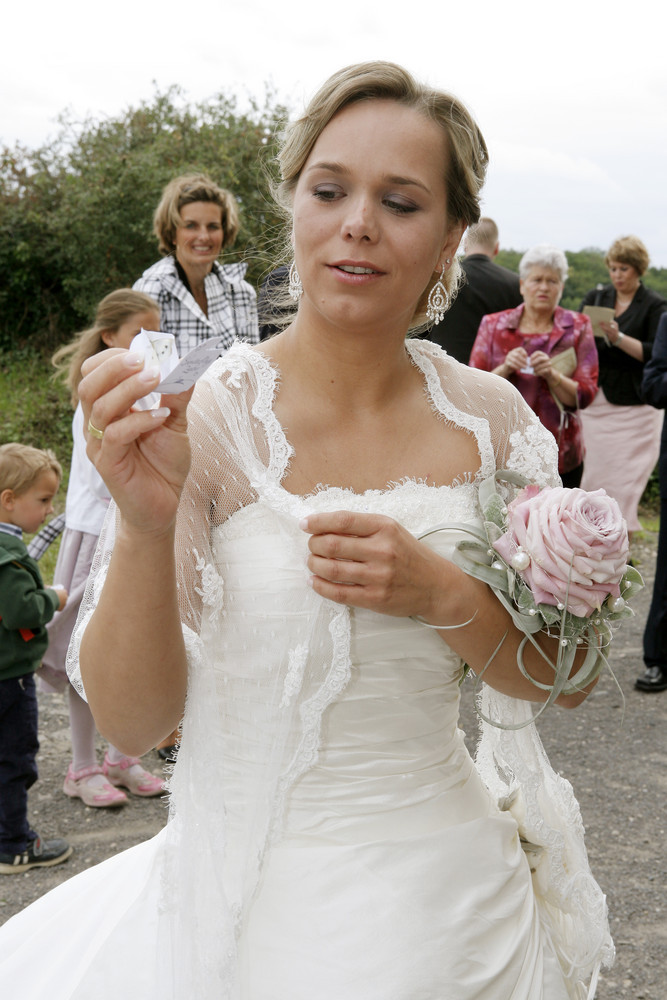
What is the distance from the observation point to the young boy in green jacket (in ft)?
11.7

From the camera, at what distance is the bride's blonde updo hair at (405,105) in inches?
75.8

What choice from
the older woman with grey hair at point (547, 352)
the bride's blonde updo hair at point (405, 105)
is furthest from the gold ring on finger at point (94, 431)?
the older woman with grey hair at point (547, 352)

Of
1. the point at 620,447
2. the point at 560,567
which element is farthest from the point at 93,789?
the point at 620,447

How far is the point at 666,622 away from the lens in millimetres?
5434

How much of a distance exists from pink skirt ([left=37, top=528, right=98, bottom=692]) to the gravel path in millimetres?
567

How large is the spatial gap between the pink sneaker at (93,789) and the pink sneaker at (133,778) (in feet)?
0.22

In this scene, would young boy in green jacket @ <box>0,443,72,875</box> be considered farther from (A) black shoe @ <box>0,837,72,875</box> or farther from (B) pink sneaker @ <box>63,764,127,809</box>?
(B) pink sneaker @ <box>63,764,127,809</box>

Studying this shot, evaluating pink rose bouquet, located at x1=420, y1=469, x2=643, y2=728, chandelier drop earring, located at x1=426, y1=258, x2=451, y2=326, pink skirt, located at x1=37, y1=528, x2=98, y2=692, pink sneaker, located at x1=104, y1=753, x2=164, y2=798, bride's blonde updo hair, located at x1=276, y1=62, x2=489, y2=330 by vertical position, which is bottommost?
pink sneaker, located at x1=104, y1=753, x2=164, y2=798

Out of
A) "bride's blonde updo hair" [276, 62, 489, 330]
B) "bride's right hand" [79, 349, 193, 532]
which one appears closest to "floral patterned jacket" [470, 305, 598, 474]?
"bride's blonde updo hair" [276, 62, 489, 330]

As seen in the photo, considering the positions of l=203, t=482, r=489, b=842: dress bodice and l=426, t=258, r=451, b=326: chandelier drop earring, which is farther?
l=426, t=258, r=451, b=326: chandelier drop earring

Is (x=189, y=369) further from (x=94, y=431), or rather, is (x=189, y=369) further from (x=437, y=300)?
(x=437, y=300)

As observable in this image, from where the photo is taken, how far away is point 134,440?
1451 mm

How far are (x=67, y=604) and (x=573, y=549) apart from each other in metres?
2.79

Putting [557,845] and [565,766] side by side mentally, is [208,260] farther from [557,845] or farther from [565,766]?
[557,845]
